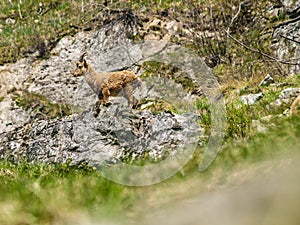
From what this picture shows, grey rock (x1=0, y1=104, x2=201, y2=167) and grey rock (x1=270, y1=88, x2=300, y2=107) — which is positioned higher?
grey rock (x1=270, y1=88, x2=300, y2=107)

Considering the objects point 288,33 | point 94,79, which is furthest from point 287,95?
point 288,33

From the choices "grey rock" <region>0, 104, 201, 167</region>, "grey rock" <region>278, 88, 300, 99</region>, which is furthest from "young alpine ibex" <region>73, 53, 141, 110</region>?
"grey rock" <region>278, 88, 300, 99</region>

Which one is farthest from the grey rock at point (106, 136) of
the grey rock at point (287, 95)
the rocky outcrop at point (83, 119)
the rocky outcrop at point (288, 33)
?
the rocky outcrop at point (288, 33)

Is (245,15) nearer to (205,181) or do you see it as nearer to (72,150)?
(72,150)

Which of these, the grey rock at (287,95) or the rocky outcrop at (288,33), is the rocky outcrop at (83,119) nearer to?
the grey rock at (287,95)

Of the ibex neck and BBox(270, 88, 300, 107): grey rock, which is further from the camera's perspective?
the ibex neck

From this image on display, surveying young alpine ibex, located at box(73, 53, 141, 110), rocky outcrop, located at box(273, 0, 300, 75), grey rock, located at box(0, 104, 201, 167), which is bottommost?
grey rock, located at box(0, 104, 201, 167)

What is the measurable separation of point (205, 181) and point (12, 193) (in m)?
1.21

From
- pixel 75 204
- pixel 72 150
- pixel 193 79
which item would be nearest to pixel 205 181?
pixel 75 204

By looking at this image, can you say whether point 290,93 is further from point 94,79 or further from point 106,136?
point 94,79

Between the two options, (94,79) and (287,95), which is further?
(94,79)

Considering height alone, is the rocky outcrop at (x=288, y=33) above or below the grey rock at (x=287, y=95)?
above

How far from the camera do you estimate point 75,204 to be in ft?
8.58

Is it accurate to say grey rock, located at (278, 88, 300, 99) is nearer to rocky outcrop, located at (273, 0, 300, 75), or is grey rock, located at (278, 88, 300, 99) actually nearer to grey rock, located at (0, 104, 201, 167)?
grey rock, located at (0, 104, 201, 167)
